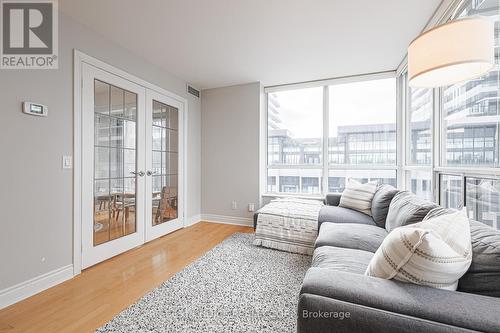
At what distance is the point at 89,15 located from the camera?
7.21 ft

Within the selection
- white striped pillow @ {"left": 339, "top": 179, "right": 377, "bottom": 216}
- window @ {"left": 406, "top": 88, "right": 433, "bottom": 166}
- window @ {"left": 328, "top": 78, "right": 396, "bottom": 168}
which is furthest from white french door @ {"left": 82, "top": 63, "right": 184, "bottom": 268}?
window @ {"left": 406, "top": 88, "right": 433, "bottom": 166}

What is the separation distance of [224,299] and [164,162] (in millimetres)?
2324

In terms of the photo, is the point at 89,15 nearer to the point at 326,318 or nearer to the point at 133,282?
the point at 133,282

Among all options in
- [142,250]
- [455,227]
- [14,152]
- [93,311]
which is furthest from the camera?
[142,250]

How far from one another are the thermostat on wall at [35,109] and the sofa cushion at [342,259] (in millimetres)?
2566

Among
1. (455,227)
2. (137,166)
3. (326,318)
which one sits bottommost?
(326,318)

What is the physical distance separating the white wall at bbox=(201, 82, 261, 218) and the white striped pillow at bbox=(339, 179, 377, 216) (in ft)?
4.92

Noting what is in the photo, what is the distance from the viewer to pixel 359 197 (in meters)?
2.90

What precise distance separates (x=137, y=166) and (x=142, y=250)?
1.07 metres

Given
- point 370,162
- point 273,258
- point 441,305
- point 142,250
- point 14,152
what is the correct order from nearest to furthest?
point 441,305 < point 14,152 < point 273,258 < point 142,250 < point 370,162

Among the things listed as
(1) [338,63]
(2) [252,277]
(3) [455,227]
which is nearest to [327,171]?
(1) [338,63]

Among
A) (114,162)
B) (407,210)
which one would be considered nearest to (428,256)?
(407,210)

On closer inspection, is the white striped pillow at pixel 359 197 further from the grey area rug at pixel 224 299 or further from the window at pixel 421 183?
the grey area rug at pixel 224 299

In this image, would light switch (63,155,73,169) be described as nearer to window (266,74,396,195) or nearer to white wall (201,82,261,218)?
white wall (201,82,261,218)
